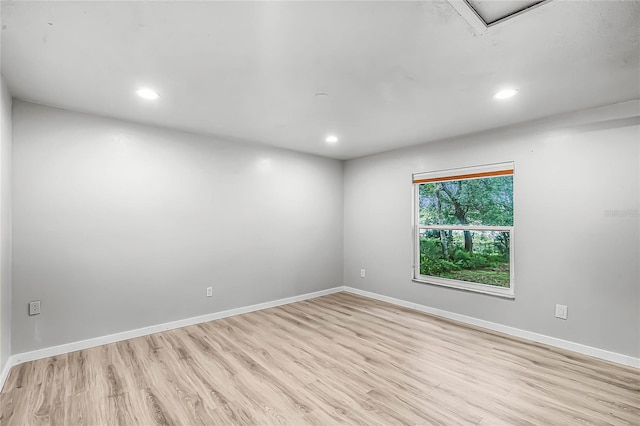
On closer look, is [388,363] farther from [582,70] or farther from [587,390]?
[582,70]

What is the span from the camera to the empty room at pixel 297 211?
5.77 feet

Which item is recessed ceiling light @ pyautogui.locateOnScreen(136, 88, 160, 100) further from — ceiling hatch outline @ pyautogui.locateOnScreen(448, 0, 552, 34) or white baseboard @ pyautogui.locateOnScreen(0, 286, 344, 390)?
white baseboard @ pyautogui.locateOnScreen(0, 286, 344, 390)

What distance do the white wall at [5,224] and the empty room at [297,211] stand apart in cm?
→ 4

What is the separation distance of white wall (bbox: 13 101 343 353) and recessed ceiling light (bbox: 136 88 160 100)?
0.84 meters

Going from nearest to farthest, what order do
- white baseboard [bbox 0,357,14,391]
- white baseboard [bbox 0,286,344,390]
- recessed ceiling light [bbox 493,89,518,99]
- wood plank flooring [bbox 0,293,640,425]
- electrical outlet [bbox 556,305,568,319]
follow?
wood plank flooring [bbox 0,293,640,425]
white baseboard [bbox 0,357,14,391]
recessed ceiling light [bbox 493,89,518,99]
white baseboard [bbox 0,286,344,390]
electrical outlet [bbox 556,305,568,319]

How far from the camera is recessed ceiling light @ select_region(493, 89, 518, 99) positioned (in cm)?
245

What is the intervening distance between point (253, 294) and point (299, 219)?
4.24 feet

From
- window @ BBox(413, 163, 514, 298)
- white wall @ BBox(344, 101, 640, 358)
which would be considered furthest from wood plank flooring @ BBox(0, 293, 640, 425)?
window @ BBox(413, 163, 514, 298)

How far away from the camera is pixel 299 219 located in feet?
15.4

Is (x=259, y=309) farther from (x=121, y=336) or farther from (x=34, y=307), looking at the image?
(x=34, y=307)

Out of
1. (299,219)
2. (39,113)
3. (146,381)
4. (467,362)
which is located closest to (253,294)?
(299,219)

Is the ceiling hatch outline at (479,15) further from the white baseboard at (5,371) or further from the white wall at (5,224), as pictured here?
the white baseboard at (5,371)

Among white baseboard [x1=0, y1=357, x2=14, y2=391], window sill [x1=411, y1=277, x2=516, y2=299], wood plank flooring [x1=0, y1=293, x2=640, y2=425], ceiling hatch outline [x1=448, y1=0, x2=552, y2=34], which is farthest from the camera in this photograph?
window sill [x1=411, y1=277, x2=516, y2=299]

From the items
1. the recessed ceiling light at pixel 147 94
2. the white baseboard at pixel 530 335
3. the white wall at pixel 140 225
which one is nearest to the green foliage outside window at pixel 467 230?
the white baseboard at pixel 530 335
